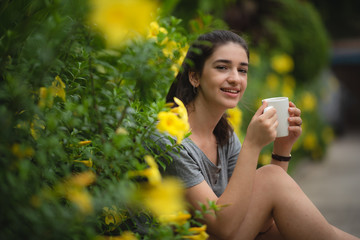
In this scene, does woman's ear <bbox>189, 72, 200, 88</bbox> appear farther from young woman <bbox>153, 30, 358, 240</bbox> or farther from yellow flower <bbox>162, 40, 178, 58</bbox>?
yellow flower <bbox>162, 40, 178, 58</bbox>

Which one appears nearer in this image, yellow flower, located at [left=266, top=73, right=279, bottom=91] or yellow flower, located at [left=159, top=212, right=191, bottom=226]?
yellow flower, located at [left=159, top=212, right=191, bottom=226]

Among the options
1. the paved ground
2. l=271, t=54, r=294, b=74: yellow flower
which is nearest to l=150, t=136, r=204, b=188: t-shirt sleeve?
the paved ground

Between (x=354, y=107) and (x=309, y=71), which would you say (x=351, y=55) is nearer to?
(x=354, y=107)

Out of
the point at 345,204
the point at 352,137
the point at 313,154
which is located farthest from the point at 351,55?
the point at 345,204

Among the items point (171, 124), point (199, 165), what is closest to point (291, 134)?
point (199, 165)

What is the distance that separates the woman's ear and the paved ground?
2.03 metres

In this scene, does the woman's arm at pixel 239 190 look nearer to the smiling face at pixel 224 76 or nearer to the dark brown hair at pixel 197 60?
the smiling face at pixel 224 76

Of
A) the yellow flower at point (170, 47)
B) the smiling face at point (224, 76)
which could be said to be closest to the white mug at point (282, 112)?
the smiling face at point (224, 76)

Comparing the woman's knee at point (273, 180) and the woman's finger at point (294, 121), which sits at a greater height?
the woman's finger at point (294, 121)

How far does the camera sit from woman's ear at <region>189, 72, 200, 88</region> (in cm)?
165

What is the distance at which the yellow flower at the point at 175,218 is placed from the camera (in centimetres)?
94

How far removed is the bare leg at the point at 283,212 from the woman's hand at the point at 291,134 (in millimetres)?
181

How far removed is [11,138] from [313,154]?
15.6 feet

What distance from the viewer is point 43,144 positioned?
833mm
